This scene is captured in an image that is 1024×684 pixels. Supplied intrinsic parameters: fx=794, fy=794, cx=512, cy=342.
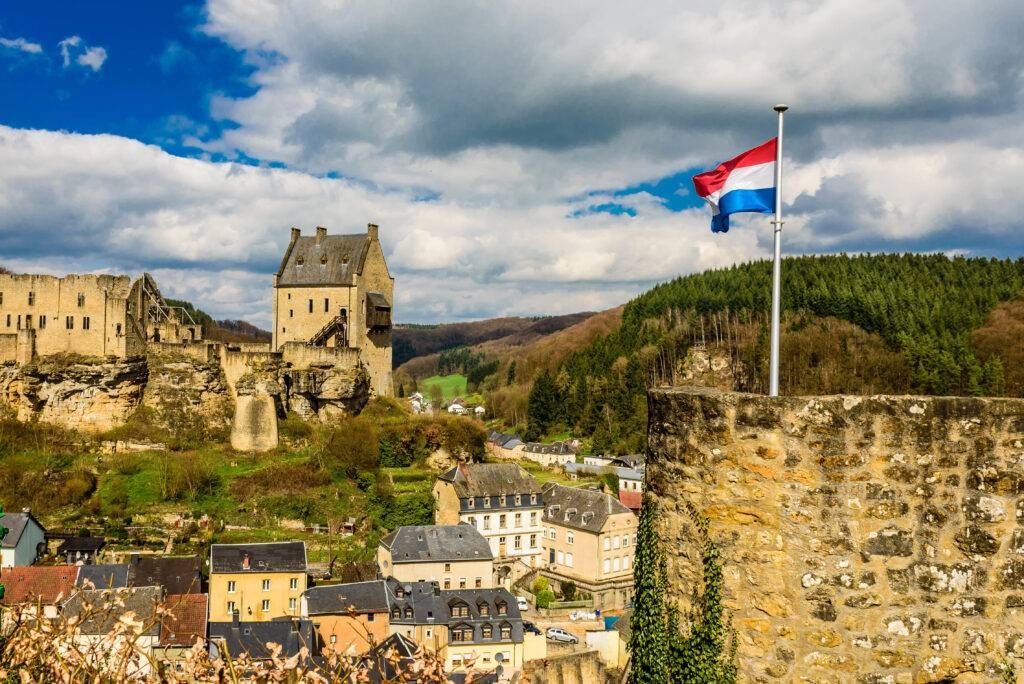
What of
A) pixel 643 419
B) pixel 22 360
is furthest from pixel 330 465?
pixel 643 419

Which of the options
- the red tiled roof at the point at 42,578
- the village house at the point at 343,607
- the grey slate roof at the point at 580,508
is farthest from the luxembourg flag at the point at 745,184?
the grey slate roof at the point at 580,508

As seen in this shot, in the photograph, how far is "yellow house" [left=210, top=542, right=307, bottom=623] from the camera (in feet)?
115

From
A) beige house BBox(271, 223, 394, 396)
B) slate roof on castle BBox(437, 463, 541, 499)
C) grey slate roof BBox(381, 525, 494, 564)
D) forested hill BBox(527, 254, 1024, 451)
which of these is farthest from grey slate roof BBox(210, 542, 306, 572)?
forested hill BBox(527, 254, 1024, 451)

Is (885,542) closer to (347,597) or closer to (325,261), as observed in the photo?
(347,597)

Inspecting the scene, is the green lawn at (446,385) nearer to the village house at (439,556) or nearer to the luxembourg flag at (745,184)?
A: the village house at (439,556)

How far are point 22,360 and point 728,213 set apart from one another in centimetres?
4658

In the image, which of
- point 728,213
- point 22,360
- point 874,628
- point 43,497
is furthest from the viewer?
point 22,360

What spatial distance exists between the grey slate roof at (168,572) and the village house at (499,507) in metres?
17.0

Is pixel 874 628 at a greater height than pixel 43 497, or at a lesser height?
greater

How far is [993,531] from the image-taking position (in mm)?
5340

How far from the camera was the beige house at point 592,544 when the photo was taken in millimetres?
49438

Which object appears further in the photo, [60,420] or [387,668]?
[60,420]

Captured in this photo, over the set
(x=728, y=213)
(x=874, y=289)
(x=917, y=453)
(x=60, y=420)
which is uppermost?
Answer: (x=874, y=289)

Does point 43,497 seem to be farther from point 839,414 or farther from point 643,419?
point 643,419
